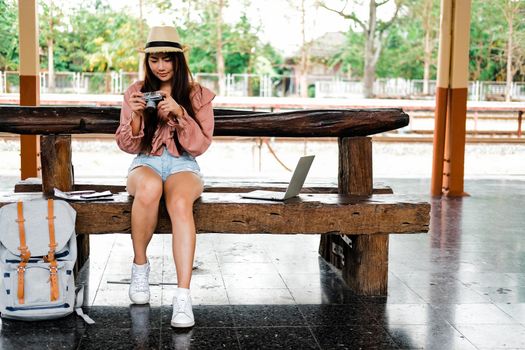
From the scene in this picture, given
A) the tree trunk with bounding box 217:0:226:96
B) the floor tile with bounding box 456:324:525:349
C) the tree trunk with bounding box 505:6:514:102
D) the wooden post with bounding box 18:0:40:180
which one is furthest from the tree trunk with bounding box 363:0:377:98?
the floor tile with bounding box 456:324:525:349

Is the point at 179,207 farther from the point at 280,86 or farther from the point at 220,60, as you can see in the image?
the point at 280,86

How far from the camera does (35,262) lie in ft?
11.0

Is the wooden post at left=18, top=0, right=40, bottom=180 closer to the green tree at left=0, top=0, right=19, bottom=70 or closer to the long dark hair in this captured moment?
the green tree at left=0, top=0, right=19, bottom=70

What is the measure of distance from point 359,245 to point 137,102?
1393 millimetres

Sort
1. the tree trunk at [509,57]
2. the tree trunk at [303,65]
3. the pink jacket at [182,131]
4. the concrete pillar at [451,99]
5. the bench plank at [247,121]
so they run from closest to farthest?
the pink jacket at [182,131]
the bench plank at [247,121]
the concrete pillar at [451,99]
the tree trunk at [509,57]
the tree trunk at [303,65]

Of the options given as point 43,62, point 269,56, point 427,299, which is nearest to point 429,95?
point 269,56

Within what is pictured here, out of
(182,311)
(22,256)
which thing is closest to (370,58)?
(182,311)

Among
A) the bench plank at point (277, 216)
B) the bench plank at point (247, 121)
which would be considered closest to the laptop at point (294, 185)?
the bench plank at point (277, 216)

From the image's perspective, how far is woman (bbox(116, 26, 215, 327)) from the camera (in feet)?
11.4

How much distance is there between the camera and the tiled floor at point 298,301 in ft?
10.5

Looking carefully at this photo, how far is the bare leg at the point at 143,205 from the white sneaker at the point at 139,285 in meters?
0.03

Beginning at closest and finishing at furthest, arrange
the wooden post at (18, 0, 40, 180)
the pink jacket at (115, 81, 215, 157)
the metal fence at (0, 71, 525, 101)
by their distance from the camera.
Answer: the pink jacket at (115, 81, 215, 157)
the wooden post at (18, 0, 40, 180)
the metal fence at (0, 71, 525, 101)

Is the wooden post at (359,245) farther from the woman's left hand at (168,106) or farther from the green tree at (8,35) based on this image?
the green tree at (8,35)

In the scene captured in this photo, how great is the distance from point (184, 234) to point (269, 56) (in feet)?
43.9
